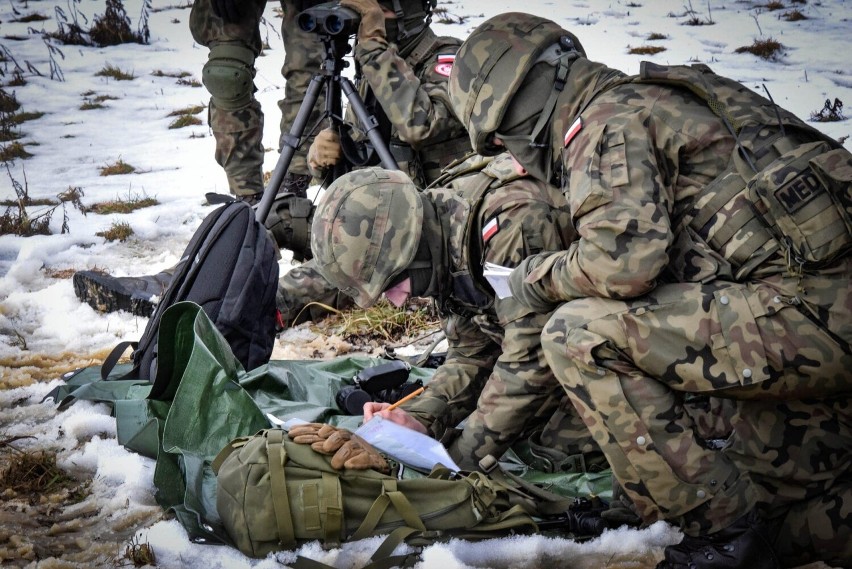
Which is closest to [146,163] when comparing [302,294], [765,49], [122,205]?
[122,205]

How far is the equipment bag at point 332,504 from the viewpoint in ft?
8.42

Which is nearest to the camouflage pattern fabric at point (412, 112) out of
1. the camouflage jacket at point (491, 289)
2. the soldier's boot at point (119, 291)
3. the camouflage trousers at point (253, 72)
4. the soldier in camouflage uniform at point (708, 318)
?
the soldier's boot at point (119, 291)

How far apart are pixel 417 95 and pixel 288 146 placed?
2.83 feet

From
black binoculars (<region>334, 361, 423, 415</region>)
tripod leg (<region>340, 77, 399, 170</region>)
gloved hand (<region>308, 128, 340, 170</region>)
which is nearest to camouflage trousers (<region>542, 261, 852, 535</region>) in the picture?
black binoculars (<region>334, 361, 423, 415</region>)

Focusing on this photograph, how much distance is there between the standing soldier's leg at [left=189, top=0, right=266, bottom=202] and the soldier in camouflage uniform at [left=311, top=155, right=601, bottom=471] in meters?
2.67

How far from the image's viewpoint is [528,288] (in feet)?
9.11

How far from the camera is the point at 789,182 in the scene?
7.57 ft

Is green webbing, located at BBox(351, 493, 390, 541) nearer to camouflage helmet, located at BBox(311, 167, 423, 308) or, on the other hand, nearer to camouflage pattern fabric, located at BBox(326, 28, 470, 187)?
camouflage helmet, located at BBox(311, 167, 423, 308)

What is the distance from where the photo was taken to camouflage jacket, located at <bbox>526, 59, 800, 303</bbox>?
2.40 m

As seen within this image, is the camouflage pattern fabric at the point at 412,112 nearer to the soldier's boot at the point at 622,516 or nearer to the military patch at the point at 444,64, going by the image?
the military patch at the point at 444,64

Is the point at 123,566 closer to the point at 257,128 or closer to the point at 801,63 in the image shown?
the point at 257,128

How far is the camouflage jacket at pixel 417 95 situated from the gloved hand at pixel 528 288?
73.0 inches

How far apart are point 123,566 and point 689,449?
5.08 ft

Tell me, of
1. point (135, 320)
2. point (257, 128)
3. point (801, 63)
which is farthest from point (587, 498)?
point (801, 63)
